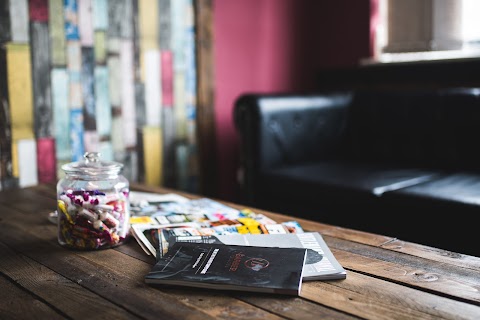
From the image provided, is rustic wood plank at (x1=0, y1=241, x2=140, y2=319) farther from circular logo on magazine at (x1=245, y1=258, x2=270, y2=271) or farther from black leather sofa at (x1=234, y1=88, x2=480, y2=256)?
black leather sofa at (x1=234, y1=88, x2=480, y2=256)

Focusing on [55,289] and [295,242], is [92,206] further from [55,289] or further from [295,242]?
[295,242]

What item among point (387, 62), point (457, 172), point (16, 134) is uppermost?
point (387, 62)

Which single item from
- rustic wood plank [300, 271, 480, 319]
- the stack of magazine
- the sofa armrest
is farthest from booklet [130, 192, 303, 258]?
the sofa armrest

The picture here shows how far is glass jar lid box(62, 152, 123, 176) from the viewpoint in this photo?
1297 millimetres

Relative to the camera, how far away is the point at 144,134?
2.95m

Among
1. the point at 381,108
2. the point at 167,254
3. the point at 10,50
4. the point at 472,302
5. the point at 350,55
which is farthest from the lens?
the point at 350,55

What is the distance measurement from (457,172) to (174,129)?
1.52m

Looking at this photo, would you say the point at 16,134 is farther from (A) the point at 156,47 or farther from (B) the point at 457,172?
(B) the point at 457,172

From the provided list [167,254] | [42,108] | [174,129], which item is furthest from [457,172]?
[42,108]

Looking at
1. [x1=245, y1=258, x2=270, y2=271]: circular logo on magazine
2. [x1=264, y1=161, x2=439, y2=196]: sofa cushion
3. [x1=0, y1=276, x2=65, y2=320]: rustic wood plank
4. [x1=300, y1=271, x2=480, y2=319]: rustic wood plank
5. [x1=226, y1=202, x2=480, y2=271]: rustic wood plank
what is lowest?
[x1=264, y1=161, x2=439, y2=196]: sofa cushion

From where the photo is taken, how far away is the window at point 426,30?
2.96 metres

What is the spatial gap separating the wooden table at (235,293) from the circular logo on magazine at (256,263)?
93mm

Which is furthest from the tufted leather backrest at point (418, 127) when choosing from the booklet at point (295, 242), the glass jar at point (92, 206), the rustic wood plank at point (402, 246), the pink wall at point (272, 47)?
the glass jar at point (92, 206)

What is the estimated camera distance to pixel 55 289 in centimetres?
102
